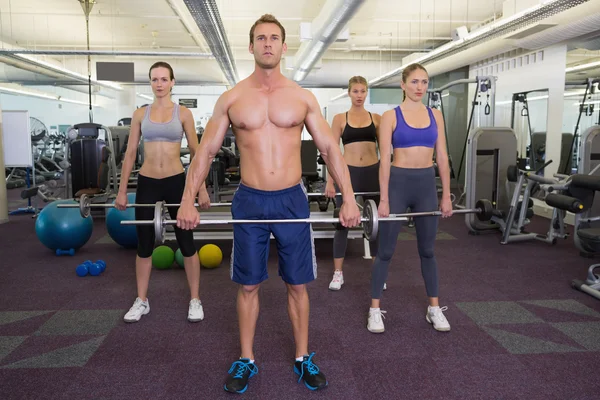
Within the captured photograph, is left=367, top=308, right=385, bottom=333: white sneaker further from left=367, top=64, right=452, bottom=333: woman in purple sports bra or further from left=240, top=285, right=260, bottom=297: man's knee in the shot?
left=240, top=285, right=260, bottom=297: man's knee

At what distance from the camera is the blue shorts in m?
1.80

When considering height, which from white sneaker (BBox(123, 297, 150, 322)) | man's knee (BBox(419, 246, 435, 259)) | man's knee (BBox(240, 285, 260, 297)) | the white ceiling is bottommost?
white sneaker (BBox(123, 297, 150, 322))

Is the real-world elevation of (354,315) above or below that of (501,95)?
below

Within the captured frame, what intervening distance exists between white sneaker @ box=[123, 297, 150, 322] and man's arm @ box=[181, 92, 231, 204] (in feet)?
3.65

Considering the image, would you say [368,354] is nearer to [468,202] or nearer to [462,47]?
[468,202]

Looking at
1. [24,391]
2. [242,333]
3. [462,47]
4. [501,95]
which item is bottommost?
[24,391]

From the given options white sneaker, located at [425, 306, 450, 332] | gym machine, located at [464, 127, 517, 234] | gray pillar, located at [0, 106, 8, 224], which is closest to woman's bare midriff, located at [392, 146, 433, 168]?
white sneaker, located at [425, 306, 450, 332]

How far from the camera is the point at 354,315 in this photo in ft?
8.86

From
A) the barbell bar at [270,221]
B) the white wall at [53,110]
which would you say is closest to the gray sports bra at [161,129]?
the barbell bar at [270,221]

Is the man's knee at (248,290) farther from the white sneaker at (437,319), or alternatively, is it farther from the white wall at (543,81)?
the white wall at (543,81)

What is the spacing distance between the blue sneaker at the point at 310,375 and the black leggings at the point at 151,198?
96cm

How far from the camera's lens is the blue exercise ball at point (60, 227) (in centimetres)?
400

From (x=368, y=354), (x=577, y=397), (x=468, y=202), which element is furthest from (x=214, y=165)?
(x=577, y=397)

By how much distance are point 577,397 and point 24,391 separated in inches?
82.9
